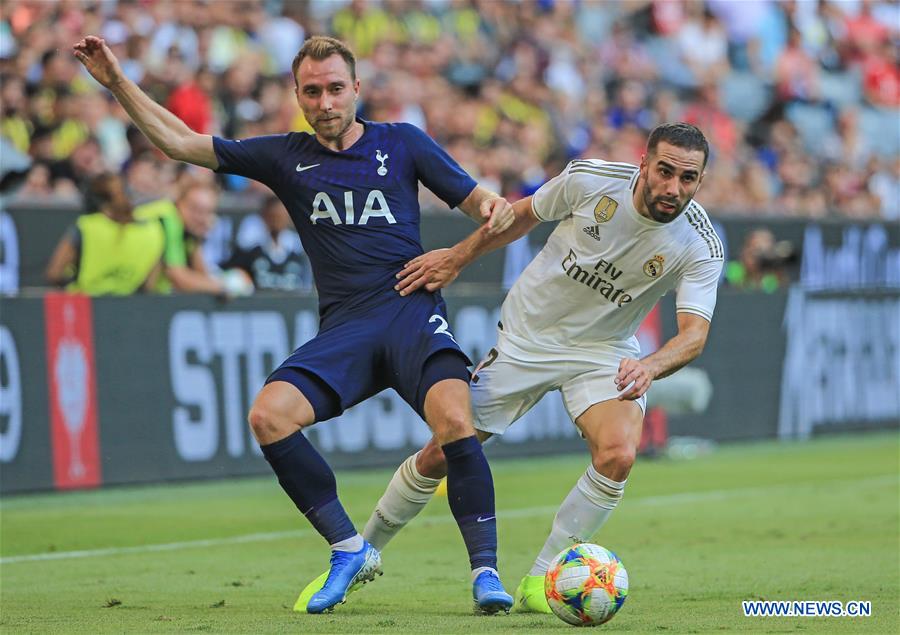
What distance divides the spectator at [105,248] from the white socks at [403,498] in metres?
5.53

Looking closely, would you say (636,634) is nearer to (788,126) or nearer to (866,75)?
(788,126)

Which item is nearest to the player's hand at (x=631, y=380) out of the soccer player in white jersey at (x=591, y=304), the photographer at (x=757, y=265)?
the soccer player in white jersey at (x=591, y=304)

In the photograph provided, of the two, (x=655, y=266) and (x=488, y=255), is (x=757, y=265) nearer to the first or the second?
(x=488, y=255)

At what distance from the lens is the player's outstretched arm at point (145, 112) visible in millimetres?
6965

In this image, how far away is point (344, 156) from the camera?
23.2 ft

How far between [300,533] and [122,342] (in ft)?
8.42

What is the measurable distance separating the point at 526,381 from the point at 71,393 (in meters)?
5.28

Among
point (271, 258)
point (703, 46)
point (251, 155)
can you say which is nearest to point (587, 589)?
point (251, 155)

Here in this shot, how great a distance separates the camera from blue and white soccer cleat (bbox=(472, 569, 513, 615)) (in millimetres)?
6453

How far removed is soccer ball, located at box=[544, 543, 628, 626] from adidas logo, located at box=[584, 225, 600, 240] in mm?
1560

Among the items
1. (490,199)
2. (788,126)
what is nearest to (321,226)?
(490,199)

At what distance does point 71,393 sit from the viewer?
11.6 metres

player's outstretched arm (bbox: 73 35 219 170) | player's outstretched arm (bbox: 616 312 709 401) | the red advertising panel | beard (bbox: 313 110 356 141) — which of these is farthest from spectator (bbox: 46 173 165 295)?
player's outstretched arm (bbox: 616 312 709 401)

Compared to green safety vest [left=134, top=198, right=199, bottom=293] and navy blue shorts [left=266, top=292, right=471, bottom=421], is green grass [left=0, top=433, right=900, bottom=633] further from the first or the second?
green safety vest [left=134, top=198, right=199, bottom=293]
